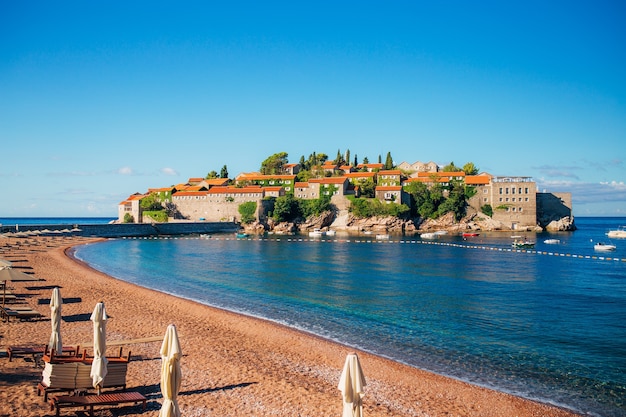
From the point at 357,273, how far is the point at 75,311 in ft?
61.8

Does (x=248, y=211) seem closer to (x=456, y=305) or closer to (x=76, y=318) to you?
(x=456, y=305)

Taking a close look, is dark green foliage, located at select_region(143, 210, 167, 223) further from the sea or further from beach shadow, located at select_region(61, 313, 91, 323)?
beach shadow, located at select_region(61, 313, 91, 323)

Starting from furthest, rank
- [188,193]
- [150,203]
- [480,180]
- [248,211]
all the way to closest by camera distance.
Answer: [188,193] < [150,203] < [480,180] < [248,211]

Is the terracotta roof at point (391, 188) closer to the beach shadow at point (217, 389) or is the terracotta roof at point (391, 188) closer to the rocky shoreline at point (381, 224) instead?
the rocky shoreline at point (381, 224)

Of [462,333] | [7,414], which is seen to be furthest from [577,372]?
[7,414]

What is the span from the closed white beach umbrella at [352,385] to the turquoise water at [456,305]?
6.33 meters

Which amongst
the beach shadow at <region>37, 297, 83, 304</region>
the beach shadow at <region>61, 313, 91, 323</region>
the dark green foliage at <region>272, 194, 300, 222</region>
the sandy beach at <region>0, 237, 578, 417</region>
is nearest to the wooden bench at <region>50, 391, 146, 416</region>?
the sandy beach at <region>0, 237, 578, 417</region>

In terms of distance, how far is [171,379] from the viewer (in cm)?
651

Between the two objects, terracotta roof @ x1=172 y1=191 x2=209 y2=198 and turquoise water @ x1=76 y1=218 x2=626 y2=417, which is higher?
terracotta roof @ x1=172 y1=191 x2=209 y2=198

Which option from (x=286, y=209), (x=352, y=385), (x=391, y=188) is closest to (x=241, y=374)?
(x=352, y=385)

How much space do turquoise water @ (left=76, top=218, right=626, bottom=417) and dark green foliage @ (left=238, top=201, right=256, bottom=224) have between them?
45.0m

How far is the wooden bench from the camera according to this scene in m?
7.83

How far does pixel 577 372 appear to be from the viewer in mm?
12055

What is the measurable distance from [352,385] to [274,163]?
108547 mm
